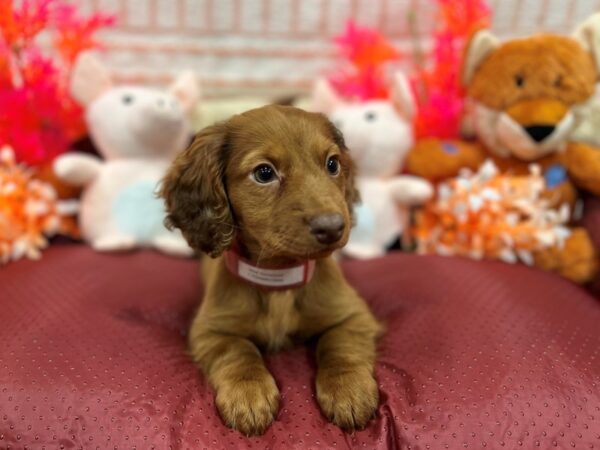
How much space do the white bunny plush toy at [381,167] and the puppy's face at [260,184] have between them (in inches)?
29.7

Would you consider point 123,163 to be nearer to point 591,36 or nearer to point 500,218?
point 500,218

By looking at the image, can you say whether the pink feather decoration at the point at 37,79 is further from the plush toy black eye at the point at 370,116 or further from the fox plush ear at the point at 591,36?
the fox plush ear at the point at 591,36

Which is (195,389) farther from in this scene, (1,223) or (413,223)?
(413,223)

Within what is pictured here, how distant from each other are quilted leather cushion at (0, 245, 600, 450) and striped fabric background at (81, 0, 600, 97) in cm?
140

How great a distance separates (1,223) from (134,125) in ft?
1.88

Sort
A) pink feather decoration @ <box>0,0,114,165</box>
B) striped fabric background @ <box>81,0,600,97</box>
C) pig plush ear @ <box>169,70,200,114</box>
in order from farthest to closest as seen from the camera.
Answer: striped fabric background @ <box>81,0,600,97</box>, pig plush ear @ <box>169,70,200,114</box>, pink feather decoration @ <box>0,0,114,165</box>

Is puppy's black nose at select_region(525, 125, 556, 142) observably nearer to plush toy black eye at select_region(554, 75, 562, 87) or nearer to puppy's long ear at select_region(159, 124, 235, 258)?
plush toy black eye at select_region(554, 75, 562, 87)

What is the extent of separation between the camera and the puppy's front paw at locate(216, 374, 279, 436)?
1181mm

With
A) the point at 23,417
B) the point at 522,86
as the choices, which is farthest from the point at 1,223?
the point at 522,86

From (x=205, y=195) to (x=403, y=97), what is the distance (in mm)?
1137

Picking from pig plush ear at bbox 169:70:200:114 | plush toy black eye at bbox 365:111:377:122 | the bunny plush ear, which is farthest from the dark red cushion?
the bunny plush ear

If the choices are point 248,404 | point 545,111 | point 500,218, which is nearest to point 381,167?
point 500,218

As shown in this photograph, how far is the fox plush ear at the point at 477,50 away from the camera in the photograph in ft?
6.78

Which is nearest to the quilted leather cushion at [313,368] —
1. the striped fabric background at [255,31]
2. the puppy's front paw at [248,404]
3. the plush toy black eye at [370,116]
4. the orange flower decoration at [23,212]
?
the puppy's front paw at [248,404]
